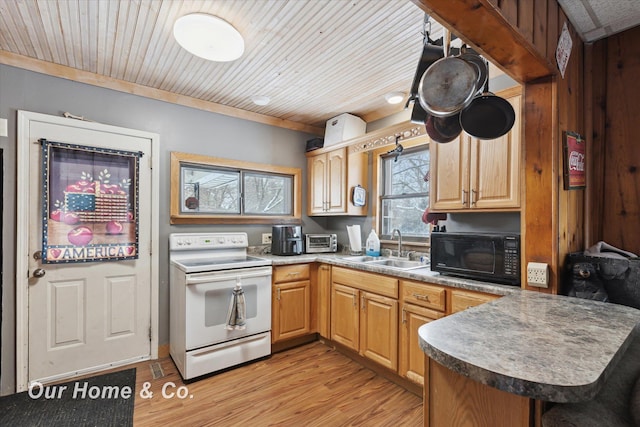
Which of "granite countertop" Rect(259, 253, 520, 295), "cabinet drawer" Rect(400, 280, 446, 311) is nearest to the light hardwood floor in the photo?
"cabinet drawer" Rect(400, 280, 446, 311)

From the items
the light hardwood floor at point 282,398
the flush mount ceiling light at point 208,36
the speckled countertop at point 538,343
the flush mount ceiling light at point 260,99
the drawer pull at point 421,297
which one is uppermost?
the flush mount ceiling light at point 260,99

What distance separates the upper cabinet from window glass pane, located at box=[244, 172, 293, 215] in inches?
71.6

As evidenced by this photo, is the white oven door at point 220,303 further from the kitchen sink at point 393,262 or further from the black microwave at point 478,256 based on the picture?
the black microwave at point 478,256

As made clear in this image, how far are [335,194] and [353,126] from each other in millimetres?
756

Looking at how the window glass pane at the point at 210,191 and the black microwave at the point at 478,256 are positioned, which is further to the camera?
the window glass pane at the point at 210,191

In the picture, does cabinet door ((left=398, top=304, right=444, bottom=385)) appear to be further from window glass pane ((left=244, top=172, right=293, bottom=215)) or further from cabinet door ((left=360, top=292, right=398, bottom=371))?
window glass pane ((left=244, top=172, right=293, bottom=215))

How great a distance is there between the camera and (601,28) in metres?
1.67

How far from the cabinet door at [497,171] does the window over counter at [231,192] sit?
6.77 feet

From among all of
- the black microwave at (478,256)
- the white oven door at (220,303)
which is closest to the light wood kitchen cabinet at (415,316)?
the black microwave at (478,256)

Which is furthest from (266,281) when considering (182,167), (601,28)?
(601,28)

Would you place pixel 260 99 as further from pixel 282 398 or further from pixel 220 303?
pixel 282 398

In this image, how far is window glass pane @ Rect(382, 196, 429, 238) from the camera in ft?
9.53

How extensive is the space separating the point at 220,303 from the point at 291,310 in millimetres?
705

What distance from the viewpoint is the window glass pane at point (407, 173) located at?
114 inches
